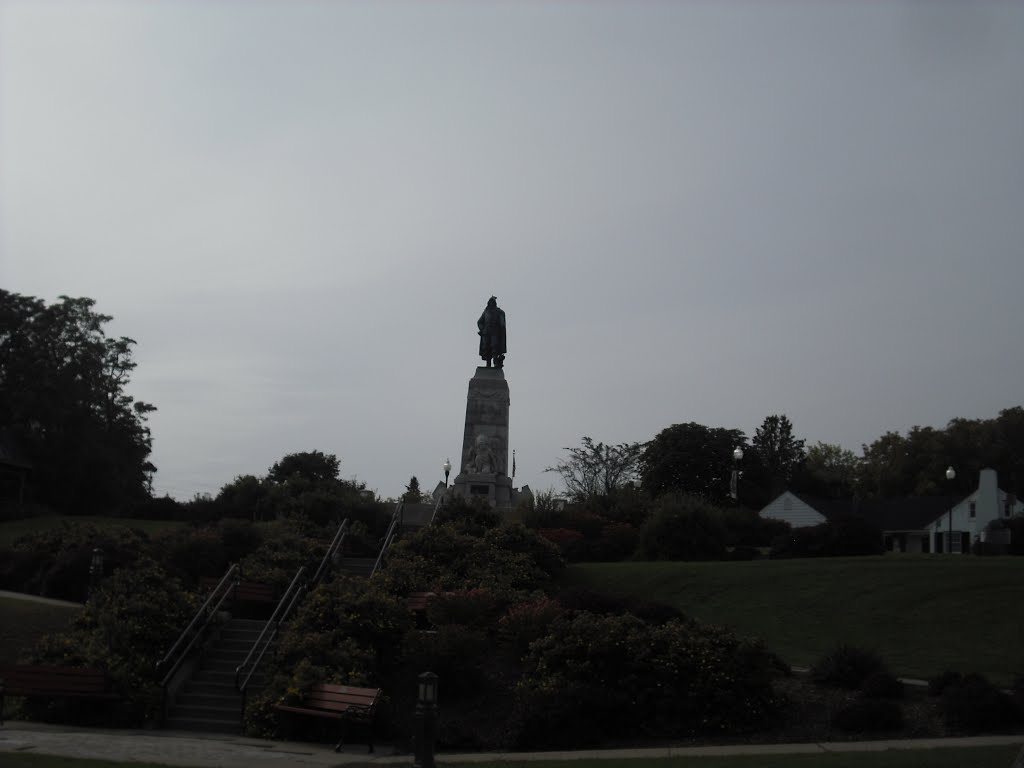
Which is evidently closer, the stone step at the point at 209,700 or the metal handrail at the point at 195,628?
the stone step at the point at 209,700

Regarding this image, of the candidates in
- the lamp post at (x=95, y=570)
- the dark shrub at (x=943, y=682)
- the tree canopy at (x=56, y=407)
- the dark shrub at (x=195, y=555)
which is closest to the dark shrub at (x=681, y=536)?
the dark shrub at (x=195, y=555)

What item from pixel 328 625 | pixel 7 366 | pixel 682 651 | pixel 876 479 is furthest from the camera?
pixel 876 479

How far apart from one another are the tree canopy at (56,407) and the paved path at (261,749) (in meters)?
34.5

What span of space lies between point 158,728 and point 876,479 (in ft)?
272

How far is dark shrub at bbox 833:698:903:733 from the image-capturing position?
12.8m

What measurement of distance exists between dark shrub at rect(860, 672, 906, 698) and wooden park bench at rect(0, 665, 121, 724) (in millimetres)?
10885

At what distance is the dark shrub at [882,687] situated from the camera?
13586 mm

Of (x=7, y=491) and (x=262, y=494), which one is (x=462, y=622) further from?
(x=7, y=491)

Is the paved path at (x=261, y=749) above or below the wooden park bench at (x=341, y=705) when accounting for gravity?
below

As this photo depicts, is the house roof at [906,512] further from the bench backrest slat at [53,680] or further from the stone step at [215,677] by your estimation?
Answer: the bench backrest slat at [53,680]

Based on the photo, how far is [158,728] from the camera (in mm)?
14773

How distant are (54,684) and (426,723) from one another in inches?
277

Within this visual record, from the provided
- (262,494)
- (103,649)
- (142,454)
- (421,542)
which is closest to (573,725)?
(103,649)

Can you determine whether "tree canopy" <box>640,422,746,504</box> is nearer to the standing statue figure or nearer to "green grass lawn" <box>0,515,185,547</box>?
the standing statue figure
